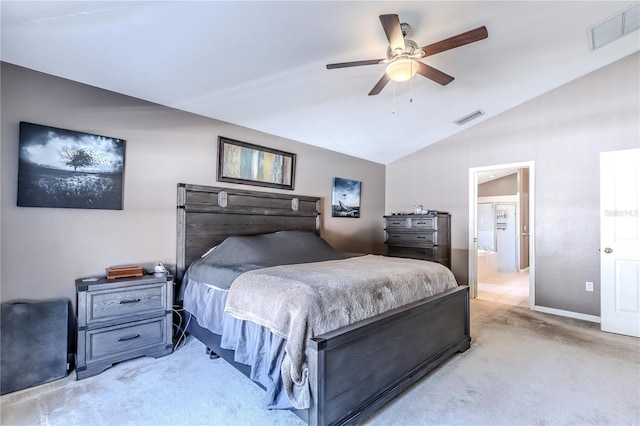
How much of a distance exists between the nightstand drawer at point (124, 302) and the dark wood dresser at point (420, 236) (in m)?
3.72

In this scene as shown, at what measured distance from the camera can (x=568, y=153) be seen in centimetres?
395

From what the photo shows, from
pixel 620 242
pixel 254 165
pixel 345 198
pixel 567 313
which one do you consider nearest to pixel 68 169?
pixel 254 165

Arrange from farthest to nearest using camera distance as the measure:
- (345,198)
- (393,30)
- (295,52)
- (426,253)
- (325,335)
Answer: (345,198) → (426,253) → (295,52) → (393,30) → (325,335)

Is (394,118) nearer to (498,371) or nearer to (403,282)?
(403,282)

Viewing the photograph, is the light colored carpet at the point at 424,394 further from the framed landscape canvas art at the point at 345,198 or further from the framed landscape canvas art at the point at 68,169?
the framed landscape canvas art at the point at 345,198

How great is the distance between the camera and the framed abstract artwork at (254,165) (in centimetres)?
357

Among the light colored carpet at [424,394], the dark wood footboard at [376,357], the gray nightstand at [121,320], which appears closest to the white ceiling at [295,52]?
the gray nightstand at [121,320]

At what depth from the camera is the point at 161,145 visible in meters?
3.09

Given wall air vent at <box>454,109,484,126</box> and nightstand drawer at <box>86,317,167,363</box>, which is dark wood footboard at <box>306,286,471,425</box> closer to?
nightstand drawer at <box>86,317,167,363</box>

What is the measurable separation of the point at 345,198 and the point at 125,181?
126 inches

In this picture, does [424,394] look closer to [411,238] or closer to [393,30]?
[393,30]

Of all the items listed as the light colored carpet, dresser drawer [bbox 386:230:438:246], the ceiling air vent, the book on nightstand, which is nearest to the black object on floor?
the light colored carpet

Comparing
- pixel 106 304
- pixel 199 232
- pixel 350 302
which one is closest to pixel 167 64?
pixel 199 232

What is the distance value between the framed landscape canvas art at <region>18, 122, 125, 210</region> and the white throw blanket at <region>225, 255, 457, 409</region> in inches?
62.9
